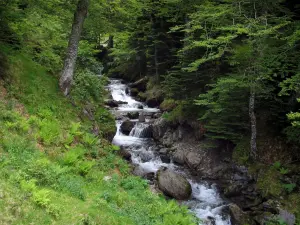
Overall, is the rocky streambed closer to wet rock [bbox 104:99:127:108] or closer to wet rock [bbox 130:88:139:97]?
wet rock [bbox 104:99:127:108]

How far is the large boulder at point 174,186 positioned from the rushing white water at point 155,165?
43 centimetres

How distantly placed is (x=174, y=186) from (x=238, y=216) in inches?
139

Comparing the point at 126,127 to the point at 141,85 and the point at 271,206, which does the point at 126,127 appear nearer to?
the point at 141,85

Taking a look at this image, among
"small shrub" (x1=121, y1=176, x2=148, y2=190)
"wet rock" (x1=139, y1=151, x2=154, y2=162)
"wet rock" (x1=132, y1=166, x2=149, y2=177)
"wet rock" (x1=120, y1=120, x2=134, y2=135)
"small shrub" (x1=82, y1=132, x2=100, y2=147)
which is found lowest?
"wet rock" (x1=132, y1=166, x2=149, y2=177)

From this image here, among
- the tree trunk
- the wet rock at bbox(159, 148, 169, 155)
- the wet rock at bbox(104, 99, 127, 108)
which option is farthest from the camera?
the wet rock at bbox(104, 99, 127, 108)

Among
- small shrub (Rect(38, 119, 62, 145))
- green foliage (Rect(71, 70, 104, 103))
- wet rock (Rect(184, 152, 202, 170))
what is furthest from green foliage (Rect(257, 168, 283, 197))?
green foliage (Rect(71, 70, 104, 103))

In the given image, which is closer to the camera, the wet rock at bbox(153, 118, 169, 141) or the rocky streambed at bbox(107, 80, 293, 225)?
the rocky streambed at bbox(107, 80, 293, 225)

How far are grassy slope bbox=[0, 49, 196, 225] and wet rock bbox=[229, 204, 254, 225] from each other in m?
2.55

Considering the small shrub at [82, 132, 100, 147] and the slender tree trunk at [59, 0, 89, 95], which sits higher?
the slender tree trunk at [59, 0, 89, 95]

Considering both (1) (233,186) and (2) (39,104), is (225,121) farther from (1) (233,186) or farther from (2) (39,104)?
(2) (39,104)

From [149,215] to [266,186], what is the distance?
748 centimetres

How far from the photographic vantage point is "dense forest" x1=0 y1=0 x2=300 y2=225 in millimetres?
8703

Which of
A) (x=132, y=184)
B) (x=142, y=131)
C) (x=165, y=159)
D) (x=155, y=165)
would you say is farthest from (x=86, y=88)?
(x=132, y=184)

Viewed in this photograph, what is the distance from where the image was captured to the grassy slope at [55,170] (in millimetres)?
7223
